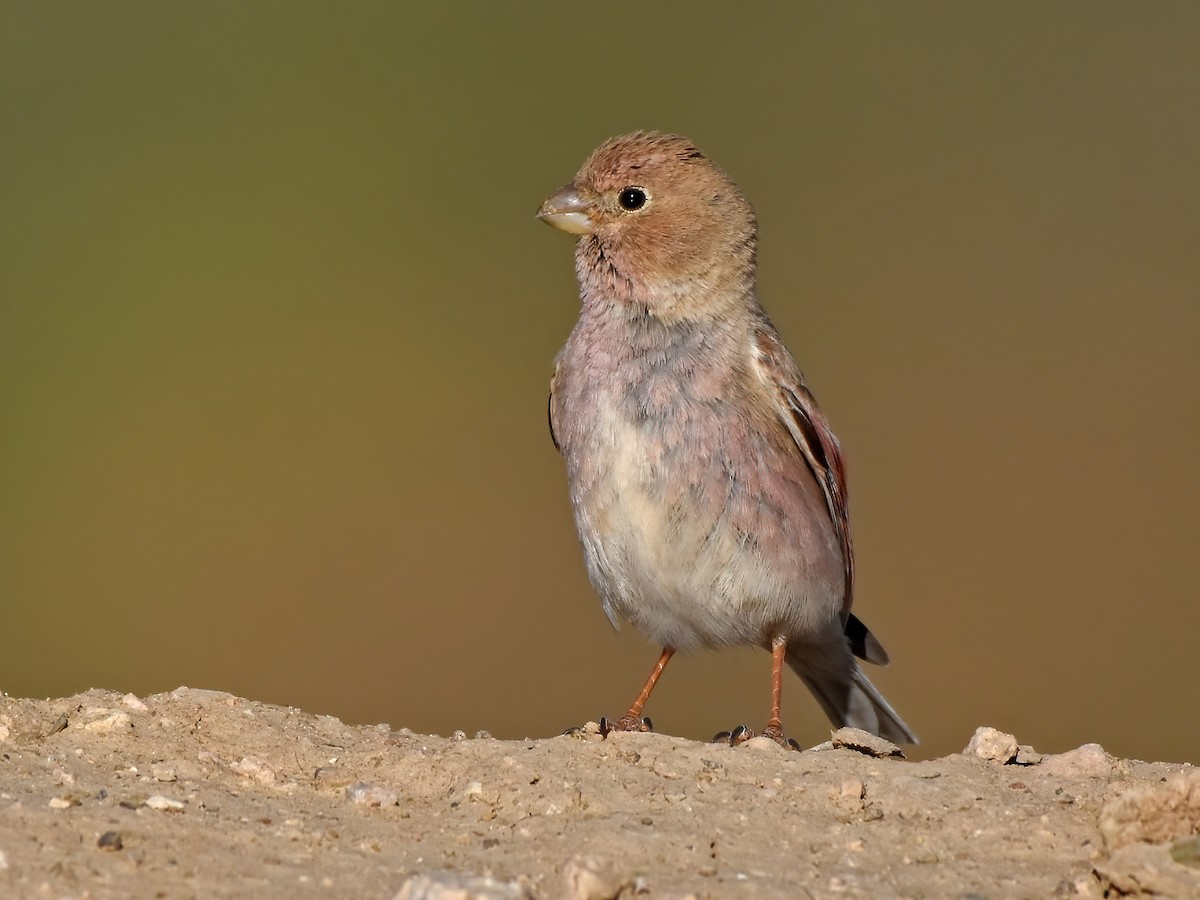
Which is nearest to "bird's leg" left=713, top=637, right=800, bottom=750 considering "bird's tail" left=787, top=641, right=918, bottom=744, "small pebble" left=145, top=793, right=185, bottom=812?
"bird's tail" left=787, top=641, right=918, bottom=744

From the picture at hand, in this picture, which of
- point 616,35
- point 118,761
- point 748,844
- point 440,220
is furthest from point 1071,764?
point 616,35

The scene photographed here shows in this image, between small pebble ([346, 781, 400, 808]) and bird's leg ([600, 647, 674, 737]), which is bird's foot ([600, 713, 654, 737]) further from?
small pebble ([346, 781, 400, 808])

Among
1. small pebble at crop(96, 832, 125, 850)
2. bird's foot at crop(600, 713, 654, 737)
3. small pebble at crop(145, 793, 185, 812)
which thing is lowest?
small pebble at crop(96, 832, 125, 850)

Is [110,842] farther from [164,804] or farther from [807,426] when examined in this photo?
[807,426]

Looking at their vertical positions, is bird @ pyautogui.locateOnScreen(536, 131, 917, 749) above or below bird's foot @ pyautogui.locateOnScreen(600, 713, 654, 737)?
above

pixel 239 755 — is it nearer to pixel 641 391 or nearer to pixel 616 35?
pixel 641 391

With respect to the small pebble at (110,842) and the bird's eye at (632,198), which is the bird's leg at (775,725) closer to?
the bird's eye at (632,198)

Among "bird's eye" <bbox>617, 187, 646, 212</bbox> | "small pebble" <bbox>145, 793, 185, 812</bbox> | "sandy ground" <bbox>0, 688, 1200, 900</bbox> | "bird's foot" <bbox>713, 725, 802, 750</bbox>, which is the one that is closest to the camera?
"sandy ground" <bbox>0, 688, 1200, 900</bbox>

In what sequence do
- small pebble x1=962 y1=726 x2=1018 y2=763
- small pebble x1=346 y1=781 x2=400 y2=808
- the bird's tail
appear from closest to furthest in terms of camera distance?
small pebble x1=346 y1=781 x2=400 y2=808 < small pebble x1=962 y1=726 x2=1018 y2=763 < the bird's tail
